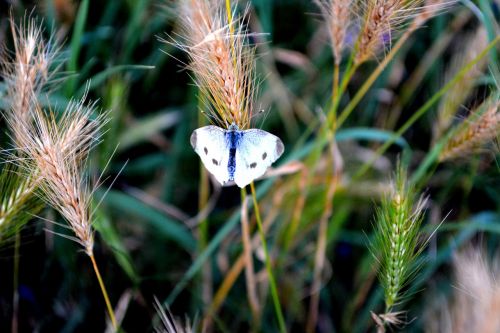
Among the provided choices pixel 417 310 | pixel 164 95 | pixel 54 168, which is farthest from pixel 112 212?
pixel 417 310

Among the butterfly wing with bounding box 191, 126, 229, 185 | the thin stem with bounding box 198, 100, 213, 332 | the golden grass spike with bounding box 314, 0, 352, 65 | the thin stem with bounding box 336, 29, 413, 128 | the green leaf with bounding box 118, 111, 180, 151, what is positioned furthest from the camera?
the green leaf with bounding box 118, 111, 180, 151

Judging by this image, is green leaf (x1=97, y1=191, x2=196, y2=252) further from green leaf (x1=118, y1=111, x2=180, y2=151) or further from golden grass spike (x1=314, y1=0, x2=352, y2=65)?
golden grass spike (x1=314, y1=0, x2=352, y2=65)

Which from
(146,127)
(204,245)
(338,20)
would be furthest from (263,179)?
(338,20)

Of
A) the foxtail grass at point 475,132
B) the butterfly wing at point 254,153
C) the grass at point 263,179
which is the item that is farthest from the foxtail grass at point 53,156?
the foxtail grass at point 475,132

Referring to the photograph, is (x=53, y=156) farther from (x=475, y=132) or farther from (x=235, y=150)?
(x=475, y=132)

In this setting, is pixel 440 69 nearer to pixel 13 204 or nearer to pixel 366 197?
pixel 366 197

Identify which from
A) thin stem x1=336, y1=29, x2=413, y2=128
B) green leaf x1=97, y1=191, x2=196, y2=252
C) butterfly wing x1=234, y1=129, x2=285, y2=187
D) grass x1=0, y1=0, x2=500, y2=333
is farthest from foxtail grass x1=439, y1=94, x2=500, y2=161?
green leaf x1=97, y1=191, x2=196, y2=252

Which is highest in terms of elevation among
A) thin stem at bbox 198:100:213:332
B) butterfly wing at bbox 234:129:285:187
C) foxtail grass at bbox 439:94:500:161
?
butterfly wing at bbox 234:129:285:187
